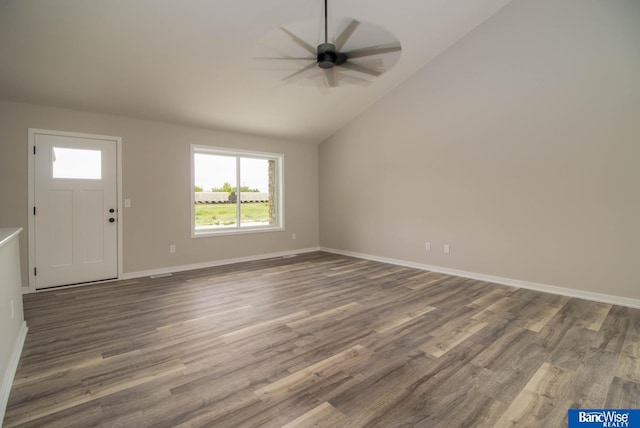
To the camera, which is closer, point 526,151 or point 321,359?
point 321,359

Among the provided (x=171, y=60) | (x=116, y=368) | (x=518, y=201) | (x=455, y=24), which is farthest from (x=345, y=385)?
(x=455, y=24)

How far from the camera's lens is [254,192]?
256 inches

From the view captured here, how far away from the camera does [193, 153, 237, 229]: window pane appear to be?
567 centimetres

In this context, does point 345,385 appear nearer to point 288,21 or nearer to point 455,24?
point 288,21

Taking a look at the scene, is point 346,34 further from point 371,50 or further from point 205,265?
point 205,265

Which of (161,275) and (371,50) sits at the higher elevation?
(371,50)

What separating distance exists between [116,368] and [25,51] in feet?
11.2

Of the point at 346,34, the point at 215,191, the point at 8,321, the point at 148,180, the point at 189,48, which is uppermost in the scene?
the point at 346,34

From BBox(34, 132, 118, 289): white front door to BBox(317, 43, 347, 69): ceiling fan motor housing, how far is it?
12.0ft

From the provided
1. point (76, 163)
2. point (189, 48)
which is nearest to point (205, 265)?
point (76, 163)

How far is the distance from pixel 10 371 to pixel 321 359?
6.97 ft

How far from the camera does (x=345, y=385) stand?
1999 millimetres

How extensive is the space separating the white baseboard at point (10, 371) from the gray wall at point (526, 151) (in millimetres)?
5018

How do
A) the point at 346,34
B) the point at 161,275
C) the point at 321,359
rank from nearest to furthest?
the point at 321,359, the point at 346,34, the point at 161,275
